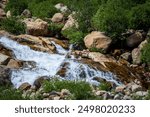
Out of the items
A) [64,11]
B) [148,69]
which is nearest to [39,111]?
[148,69]

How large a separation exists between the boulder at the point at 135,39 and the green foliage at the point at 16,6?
33.7 feet

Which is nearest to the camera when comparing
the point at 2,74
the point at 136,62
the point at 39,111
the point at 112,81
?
the point at 39,111

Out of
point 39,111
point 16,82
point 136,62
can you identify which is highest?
point 136,62

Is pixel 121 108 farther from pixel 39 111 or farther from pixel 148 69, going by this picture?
pixel 148 69

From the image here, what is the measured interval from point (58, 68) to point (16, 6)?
13.6 meters

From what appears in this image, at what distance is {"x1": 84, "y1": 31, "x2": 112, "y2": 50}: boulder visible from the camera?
25.6 m

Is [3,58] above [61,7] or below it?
below

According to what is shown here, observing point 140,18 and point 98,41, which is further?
point 140,18

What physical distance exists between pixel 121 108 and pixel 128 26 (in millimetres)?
13346

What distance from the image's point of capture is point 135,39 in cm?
2614

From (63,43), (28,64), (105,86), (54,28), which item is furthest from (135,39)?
(105,86)

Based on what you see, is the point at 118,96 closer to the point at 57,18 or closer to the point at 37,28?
the point at 37,28

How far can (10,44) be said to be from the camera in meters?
24.9

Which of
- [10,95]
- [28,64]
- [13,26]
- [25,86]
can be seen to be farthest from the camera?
[13,26]
